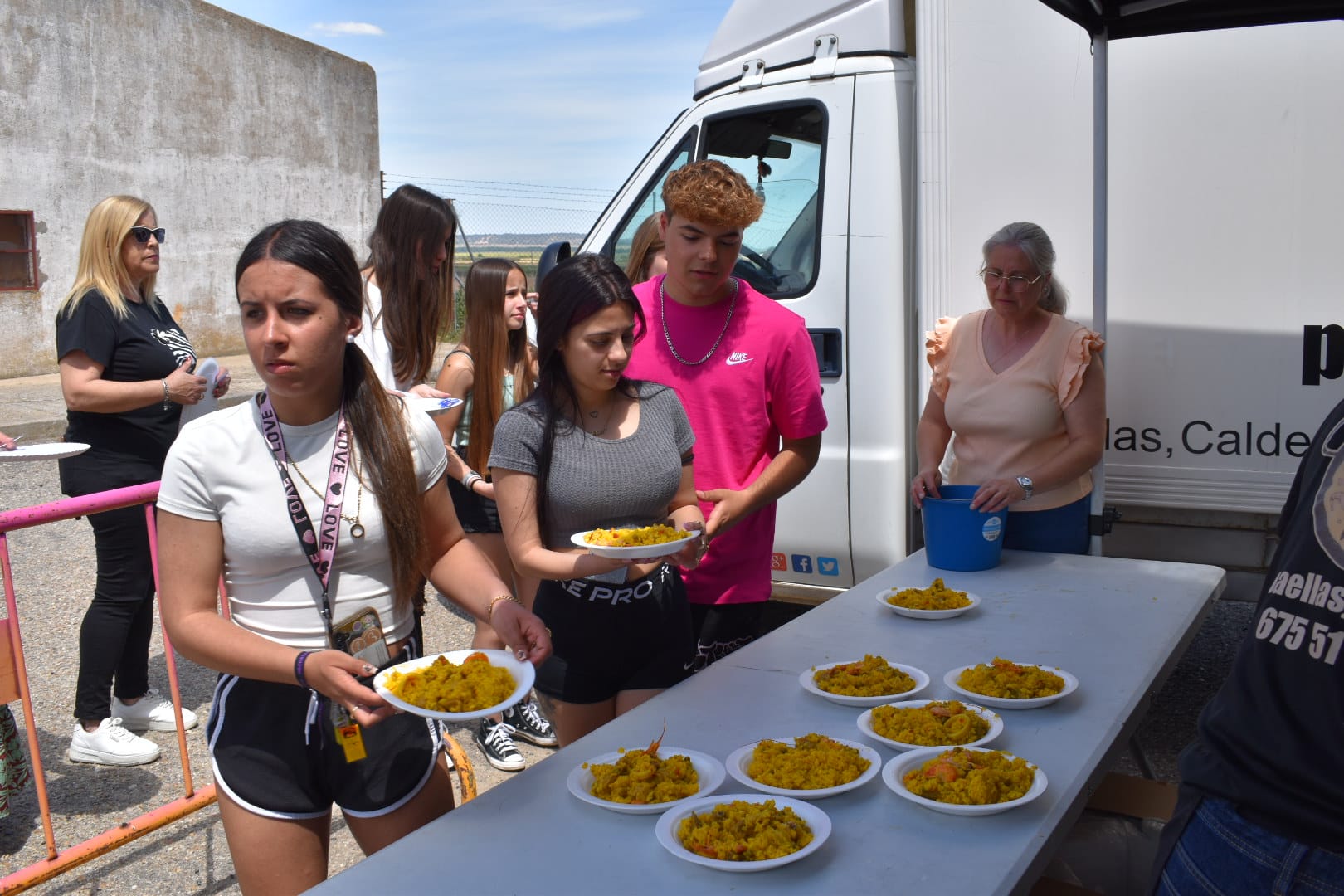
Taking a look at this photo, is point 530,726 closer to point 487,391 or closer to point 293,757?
point 487,391

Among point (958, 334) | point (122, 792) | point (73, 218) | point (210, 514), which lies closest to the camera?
point (210, 514)

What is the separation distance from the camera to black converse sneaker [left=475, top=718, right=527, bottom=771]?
410 cm

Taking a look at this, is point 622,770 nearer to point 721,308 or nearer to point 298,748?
point 298,748

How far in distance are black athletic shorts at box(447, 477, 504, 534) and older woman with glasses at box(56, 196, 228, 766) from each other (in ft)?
3.20

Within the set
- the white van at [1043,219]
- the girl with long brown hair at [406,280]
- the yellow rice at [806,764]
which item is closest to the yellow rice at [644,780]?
the yellow rice at [806,764]

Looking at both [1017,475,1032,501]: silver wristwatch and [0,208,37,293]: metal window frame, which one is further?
[0,208,37,293]: metal window frame

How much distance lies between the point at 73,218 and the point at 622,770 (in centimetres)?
1470

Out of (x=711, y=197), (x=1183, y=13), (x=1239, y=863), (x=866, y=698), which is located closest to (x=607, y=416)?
(x=711, y=197)

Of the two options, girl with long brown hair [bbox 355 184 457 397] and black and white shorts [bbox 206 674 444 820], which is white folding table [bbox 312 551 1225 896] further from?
girl with long brown hair [bbox 355 184 457 397]

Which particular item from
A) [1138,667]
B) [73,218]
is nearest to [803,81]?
[1138,667]

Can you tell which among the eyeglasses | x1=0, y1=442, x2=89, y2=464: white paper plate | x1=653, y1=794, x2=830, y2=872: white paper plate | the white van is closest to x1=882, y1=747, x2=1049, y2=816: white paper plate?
x1=653, y1=794, x2=830, y2=872: white paper plate

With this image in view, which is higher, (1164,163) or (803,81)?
(803,81)

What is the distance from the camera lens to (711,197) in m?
2.78

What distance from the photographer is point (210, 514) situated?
1.93 m
